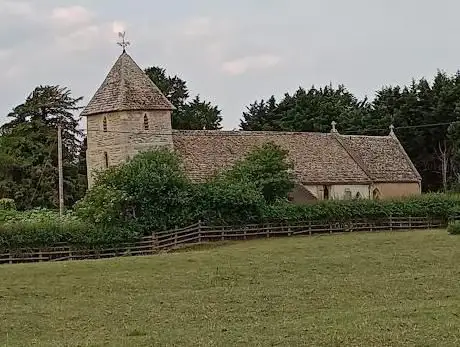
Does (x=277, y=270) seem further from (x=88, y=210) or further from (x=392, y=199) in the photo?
(x=392, y=199)

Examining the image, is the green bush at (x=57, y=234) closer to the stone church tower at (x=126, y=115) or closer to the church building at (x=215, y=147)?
the church building at (x=215, y=147)

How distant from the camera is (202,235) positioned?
4394cm

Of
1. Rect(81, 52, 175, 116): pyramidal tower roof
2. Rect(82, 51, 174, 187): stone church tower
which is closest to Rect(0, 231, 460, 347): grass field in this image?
Rect(82, 51, 174, 187): stone church tower

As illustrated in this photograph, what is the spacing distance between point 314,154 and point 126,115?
15.4 metres

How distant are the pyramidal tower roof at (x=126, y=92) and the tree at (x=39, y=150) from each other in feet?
52.8

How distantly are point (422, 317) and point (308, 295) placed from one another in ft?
18.8

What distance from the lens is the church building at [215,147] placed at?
173ft

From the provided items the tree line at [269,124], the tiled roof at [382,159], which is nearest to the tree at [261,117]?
the tree line at [269,124]

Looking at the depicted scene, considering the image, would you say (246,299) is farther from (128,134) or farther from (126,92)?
(126,92)

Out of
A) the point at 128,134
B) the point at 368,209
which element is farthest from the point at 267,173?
the point at 128,134

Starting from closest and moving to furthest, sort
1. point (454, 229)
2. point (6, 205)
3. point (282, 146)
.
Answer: point (454, 229) → point (6, 205) → point (282, 146)

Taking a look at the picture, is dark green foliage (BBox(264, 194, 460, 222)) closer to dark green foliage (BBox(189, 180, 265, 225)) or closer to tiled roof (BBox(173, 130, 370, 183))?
dark green foliage (BBox(189, 180, 265, 225))

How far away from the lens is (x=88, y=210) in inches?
1615

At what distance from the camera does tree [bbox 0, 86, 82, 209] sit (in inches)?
2689
